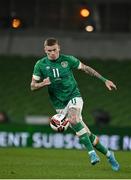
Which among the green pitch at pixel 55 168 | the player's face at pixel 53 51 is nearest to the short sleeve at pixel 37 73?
the player's face at pixel 53 51

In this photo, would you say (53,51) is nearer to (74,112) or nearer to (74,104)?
(74,104)

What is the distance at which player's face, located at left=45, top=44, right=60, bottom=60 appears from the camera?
1602cm

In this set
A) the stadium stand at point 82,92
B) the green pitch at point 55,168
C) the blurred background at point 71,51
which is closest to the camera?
the green pitch at point 55,168

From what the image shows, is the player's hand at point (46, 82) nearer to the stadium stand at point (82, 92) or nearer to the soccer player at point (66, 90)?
the soccer player at point (66, 90)

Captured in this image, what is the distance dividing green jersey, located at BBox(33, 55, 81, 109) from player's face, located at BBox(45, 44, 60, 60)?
202mm

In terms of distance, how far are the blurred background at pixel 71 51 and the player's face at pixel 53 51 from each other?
16039mm

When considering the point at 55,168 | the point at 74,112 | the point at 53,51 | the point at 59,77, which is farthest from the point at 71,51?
the point at 53,51

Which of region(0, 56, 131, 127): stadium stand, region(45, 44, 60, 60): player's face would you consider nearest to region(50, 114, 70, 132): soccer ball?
region(45, 44, 60, 60): player's face

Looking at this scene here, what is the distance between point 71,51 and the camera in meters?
43.3

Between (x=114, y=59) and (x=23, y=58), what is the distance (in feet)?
14.7

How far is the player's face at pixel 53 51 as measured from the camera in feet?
52.5

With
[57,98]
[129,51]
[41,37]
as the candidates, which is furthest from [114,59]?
[57,98]

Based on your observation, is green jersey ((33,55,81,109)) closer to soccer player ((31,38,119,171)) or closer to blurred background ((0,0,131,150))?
soccer player ((31,38,119,171))

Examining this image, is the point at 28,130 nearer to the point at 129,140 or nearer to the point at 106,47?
the point at 129,140
